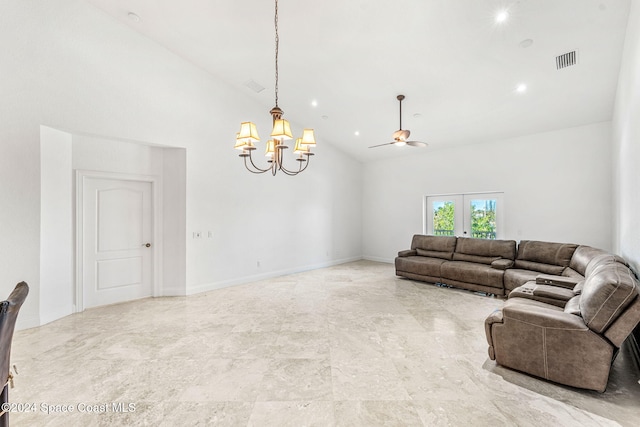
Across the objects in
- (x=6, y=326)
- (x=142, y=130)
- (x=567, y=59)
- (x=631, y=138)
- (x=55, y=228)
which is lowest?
(x=6, y=326)

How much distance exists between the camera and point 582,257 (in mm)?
4031

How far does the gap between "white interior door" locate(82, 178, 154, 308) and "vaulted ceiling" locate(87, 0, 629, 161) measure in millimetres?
2542

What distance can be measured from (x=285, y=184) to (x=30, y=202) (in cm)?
414

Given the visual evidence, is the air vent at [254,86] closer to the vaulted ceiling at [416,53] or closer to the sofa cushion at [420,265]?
the vaulted ceiling at [416,53]

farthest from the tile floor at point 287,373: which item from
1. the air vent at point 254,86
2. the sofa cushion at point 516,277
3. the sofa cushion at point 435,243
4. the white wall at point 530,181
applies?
the air vent at point 254,86

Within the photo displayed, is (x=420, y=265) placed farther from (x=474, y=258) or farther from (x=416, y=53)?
(x=416, y=53)

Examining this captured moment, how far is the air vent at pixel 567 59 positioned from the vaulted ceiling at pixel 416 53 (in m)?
0.05

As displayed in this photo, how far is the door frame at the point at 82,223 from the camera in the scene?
13.3 ft

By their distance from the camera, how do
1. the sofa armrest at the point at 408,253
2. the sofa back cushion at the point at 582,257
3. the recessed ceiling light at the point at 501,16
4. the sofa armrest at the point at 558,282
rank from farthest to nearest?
the sofa armrest at the point at 408,253 → the sofa back cushion at the point at 582,257 → the sofa armrest at the point at 558,282 → the recessed ceiling light at the point at 501,16

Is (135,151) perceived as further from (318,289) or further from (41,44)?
(318,289)

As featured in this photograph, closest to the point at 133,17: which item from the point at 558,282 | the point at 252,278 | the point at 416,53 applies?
the point at 416,53

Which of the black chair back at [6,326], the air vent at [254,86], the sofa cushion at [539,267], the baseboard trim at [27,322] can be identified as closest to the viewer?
the black chair back at [6,326]

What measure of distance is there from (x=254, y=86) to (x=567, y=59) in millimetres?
4795

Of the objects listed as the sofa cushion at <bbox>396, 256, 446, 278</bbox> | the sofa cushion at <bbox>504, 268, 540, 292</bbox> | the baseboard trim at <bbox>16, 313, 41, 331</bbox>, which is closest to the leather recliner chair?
the sofa cushion at <bbox>504, 268, 540, 292</bbox>
